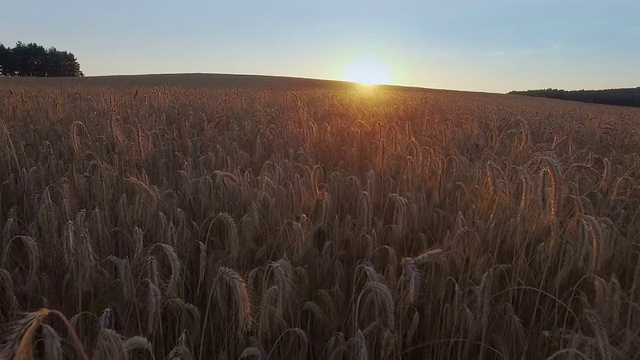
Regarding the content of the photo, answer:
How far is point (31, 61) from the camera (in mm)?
65375

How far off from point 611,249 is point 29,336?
204 centimetres

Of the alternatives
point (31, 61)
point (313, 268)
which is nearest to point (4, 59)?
point (31, 61)

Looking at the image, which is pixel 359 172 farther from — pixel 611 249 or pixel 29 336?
pixel 29 336

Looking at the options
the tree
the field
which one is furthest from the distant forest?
the tree

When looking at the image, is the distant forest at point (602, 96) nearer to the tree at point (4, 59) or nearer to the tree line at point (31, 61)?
the tree line at point (31, 61)

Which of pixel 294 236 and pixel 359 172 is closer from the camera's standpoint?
pixel 294 236

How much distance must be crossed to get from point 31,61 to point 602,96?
237 feet

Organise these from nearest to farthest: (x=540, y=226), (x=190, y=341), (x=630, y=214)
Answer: (x=190, y=341) → (x=540, y=226) → (x=630, y=214)

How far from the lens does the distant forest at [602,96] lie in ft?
150

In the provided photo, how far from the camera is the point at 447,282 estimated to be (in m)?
1.78

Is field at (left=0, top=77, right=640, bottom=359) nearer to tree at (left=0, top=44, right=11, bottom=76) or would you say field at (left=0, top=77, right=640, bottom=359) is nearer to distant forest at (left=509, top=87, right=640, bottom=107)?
distant forest at (left=509, top=87, right=640, bottom=107)

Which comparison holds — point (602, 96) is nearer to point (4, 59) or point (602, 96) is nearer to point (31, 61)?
point (31, 61)

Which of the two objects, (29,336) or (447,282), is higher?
(29,336)

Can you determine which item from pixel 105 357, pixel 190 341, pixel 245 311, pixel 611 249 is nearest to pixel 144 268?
pixel 190 341
